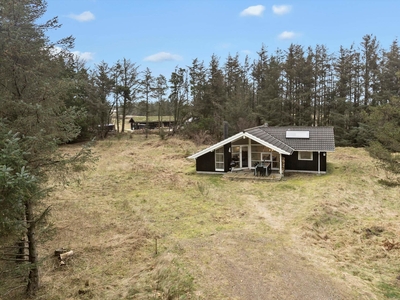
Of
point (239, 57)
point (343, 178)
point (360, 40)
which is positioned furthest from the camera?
point (239, 57)

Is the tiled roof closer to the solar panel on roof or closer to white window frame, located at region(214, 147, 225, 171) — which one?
the solar panel on roof

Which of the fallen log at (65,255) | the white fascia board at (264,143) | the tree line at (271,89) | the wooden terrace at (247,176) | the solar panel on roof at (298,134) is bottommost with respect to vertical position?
the fallen log at (65,255)

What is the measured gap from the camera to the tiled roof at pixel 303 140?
61.8 ft

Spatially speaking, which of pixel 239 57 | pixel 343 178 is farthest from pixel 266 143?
pixel 239 57

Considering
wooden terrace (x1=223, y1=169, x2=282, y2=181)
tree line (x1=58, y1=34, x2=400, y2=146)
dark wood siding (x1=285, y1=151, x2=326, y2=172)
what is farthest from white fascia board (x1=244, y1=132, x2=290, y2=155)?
tree line (x1=58, y1=34, x2=400, y2=146)

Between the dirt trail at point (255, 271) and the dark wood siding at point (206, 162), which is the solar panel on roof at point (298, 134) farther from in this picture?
the dirt trail at point (255, 271)

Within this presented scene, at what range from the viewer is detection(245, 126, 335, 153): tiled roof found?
1883 cm

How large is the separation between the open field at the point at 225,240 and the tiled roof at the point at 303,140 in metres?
2.07

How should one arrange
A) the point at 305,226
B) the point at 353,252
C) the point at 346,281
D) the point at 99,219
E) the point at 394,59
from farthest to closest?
the point at 394,59 < the point at 99,219 < the point at 305,226 < the point at 353,252 < the point at 346,281

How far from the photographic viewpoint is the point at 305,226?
10.3 metres

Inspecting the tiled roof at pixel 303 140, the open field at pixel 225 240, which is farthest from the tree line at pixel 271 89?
the open field at pixel 225 240

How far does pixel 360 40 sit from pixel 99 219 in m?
34.5

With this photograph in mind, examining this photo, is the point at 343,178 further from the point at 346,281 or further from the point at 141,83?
the point at 141,83

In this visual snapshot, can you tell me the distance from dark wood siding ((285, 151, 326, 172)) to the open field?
118cm
